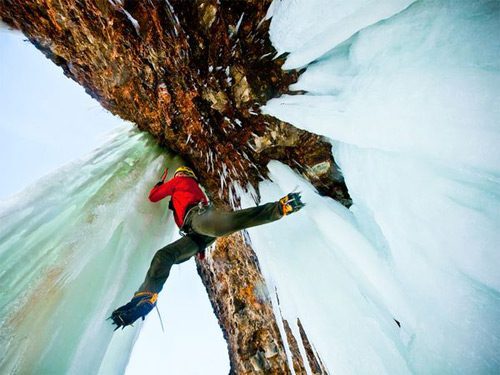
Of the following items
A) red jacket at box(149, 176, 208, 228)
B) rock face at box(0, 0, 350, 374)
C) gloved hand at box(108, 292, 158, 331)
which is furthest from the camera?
red jacket at box(149, 176, 208, 228)

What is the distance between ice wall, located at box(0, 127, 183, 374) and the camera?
162 cm

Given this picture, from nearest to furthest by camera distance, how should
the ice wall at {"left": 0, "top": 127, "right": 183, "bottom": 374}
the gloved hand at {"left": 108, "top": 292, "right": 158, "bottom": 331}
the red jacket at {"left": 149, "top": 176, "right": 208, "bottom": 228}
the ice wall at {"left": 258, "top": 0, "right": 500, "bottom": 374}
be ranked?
the ice wall at {"left": 258, "top": 0, "right": 500, "bottom": 374}, the gloved hand at {"left": 108, "top": 292, "right": 158, "bottom": 331}, the ice wall at {"left": 0, "top": 127, "right": 183, "bottom": 374}, the red jacket at {"left": 149, "top": 176, "right": 208, "bottom": 228}

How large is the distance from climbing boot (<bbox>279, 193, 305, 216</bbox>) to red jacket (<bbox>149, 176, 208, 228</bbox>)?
959 mm

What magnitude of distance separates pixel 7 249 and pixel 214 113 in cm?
186

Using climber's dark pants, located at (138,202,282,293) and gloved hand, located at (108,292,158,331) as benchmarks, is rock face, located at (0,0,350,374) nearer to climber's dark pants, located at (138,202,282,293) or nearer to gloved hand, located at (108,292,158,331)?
climber's dark pants, located at (138,202,282,293)

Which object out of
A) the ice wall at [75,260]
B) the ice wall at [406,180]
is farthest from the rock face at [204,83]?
the ice wall at [75,260]

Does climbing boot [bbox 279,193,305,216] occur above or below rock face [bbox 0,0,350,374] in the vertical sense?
below

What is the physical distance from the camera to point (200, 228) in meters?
2.02

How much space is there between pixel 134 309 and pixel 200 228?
0.72 meters

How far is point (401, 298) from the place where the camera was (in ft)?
3.44

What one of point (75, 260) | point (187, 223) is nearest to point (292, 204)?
point (187, 223)

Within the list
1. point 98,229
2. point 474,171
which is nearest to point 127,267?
point 98,229

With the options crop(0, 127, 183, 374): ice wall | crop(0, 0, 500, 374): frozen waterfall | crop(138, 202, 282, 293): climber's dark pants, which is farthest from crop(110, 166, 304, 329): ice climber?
crop(0, 127, 183, 374): ice wall

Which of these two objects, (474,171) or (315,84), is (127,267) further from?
(474,171)
